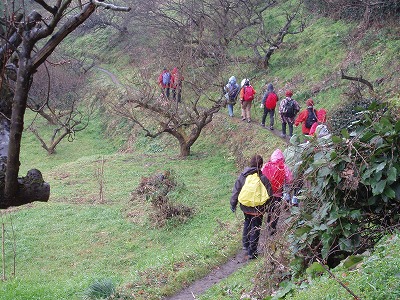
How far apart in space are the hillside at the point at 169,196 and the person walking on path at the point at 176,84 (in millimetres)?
2544

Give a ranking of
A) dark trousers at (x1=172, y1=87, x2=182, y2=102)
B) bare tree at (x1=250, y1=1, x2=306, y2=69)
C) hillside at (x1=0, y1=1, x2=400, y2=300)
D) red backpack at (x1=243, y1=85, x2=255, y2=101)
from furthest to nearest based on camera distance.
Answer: bare tree at (x1=250, y1=1, x2=306, y2=69)
dark trousers at (x1=172, y1=87, x2=182, y2=102)
red backpack at (x1=243, y1=85, x2=255, y2=101)
hillside at (x1=0, y1=1, x2=400, y2=300)

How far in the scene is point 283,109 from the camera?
17.6m

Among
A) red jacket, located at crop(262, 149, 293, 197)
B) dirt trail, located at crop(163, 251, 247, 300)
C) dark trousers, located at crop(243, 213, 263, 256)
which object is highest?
red jacket, located at crop(262, 149, 293, 197)

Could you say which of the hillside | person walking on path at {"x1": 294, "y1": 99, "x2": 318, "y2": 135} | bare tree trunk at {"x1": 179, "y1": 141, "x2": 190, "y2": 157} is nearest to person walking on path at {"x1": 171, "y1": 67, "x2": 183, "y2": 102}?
bare tree trunk at {"x1": 179, "y1": 141, "x2": 190, "y2": 157}

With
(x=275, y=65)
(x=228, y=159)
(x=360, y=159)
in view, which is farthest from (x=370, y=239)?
(x=275, y=65)

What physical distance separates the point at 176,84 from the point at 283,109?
664 cm

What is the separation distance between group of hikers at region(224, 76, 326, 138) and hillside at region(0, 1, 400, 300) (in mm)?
634

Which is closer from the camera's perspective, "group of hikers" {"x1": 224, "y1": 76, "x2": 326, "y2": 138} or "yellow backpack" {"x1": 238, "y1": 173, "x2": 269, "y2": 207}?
"yellow backpack" {"x1": 238, "y1": 173, "x2": 269, "y2": 207}

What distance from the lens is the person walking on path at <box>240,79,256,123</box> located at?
20570 mm

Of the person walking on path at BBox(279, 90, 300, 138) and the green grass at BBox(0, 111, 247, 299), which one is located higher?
the person walking on path at BBox(279, 90, 300, 138)

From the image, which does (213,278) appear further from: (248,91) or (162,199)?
(248,91)

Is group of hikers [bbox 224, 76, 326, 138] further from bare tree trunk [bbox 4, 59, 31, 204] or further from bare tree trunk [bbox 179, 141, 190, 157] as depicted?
bare tree trunk [bbox 4, 59, 31, 204]

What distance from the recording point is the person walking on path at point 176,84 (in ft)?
72.6

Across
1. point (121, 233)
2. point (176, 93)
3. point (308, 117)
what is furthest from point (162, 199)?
point (176, 93)
